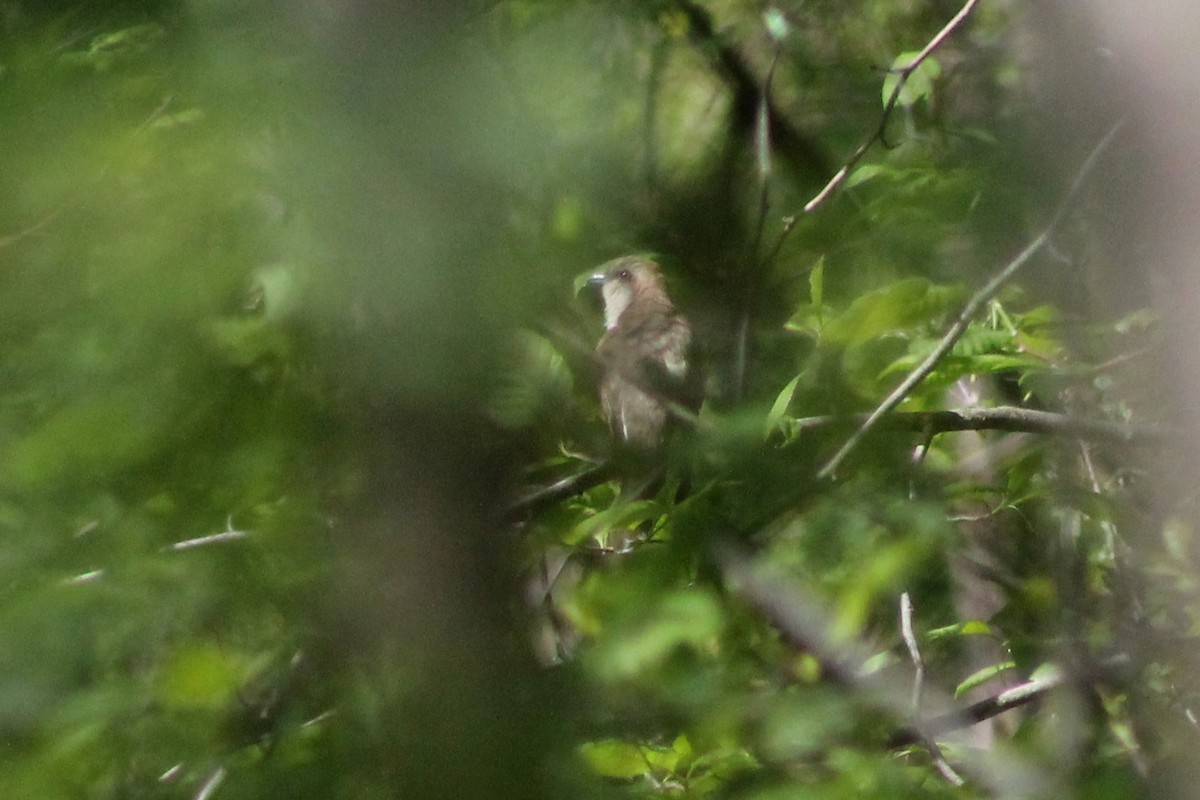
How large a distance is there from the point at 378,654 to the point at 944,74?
8.33 ft

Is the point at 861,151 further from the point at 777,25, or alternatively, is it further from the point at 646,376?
the point at 646,376

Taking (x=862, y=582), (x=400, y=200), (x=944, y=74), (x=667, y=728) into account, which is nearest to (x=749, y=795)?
(x=667, y=728)

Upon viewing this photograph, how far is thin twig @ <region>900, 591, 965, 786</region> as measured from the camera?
1961 millimetres

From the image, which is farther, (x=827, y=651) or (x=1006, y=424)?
(x=1006, y=424)

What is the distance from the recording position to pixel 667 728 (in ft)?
5.01

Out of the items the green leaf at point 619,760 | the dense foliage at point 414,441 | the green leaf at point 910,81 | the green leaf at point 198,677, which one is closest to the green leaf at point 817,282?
the dense foliage at point 414,441

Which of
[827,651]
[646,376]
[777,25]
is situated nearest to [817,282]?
[827,651]

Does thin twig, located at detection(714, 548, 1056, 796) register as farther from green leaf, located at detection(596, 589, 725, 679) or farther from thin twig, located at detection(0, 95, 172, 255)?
thin twig, located at detection(0, 95, 172, 255)

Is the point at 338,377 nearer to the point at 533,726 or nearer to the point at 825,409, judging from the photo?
the point at 533,726

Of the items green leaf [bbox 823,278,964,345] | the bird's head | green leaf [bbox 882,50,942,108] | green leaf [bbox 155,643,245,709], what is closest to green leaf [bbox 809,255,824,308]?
green leaf [bbox 823,278,964,345]

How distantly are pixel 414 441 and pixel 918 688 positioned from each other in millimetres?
1467

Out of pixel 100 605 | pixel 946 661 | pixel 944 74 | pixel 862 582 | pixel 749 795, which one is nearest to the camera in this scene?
pixel 100 605

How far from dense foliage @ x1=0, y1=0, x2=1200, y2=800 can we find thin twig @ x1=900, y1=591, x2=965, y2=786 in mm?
27

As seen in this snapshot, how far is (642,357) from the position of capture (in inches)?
143
